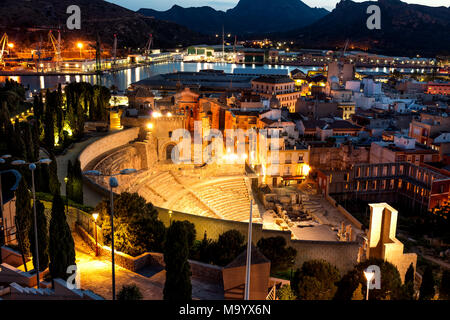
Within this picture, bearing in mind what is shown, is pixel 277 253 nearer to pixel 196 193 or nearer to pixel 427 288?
pixel 427 288

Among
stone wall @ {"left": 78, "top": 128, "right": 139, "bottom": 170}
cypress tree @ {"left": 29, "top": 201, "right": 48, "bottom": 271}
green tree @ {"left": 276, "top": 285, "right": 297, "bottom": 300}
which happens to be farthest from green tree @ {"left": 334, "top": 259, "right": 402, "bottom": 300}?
stone wall @ {"left": 78, "top": 128, "right": 139, "bottom": 170}

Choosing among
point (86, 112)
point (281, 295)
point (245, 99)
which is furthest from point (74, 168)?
point (245, 99)

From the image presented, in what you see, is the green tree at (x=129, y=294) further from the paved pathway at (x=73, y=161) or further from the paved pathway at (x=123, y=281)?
the paved pathway at (x=73, y=161)

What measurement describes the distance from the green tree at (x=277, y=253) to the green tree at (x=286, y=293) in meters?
2.05

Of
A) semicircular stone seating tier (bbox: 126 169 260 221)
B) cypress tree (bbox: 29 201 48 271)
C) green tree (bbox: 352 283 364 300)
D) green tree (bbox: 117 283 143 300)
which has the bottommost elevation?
semicircular stone seating tier (bbox: 126 169 260 221)

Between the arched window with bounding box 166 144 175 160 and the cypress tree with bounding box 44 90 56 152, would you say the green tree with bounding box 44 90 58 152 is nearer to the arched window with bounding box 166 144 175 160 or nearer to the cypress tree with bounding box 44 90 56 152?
the cypress tree with bounding box 44 90 56 152

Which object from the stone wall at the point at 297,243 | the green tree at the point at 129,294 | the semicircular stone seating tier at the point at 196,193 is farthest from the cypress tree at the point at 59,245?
the semicircular stone seating tier at the point at 196,193

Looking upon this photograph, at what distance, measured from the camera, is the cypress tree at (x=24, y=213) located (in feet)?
39.9

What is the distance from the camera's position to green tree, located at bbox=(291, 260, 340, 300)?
447 inches

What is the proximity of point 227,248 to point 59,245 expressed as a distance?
4.73 meters

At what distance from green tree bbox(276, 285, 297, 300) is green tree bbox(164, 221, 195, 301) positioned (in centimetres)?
260

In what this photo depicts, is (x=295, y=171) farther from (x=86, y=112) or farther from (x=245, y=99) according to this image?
(x=86, y=112)

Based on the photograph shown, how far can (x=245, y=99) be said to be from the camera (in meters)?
37.3

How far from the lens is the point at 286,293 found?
11133mm
